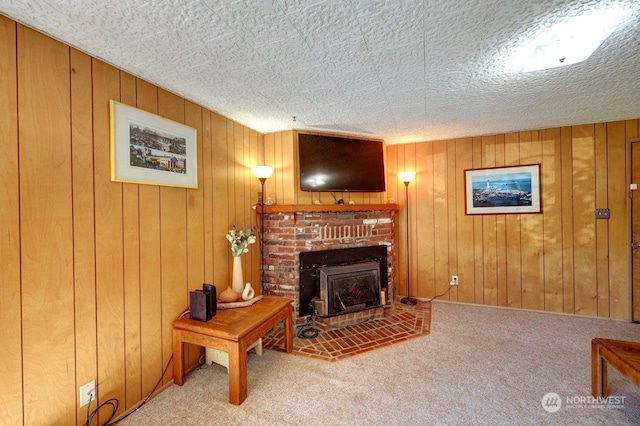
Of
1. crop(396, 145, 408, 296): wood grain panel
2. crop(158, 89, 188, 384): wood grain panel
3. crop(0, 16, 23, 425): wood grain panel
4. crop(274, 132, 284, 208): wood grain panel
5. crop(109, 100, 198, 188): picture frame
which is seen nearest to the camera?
crop(0, 16, 23, 425): wood grain panel

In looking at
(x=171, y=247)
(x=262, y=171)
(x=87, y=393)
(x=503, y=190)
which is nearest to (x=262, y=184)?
(x=262, y=171)

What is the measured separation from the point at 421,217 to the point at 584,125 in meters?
2.05

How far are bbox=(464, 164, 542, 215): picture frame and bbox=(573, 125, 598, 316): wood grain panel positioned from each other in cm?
38

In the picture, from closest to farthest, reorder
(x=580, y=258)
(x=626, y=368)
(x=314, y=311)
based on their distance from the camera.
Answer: (x=626, y=368)
(x=314, y=311)
(x=580, y=258)

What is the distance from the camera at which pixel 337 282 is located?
309 cm

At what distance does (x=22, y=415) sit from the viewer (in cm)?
135

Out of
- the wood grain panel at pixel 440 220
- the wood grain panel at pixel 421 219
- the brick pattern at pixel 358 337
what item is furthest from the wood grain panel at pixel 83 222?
the wood grain panel at pixel 440 220

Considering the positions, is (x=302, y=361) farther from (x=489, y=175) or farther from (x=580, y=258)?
(x=580, y=258)

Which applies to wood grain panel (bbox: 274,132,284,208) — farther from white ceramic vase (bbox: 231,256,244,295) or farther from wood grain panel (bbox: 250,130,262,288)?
white ceramic vase (bbox: 231,256,244,295)

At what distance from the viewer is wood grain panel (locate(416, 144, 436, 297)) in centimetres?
390

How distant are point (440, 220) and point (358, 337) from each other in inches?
78.9

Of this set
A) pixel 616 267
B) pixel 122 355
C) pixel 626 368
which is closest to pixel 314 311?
pixel 122 355

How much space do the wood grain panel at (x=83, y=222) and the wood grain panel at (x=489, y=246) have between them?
3989 mm

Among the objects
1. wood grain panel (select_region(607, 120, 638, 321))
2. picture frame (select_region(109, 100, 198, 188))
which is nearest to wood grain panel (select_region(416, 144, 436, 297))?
wood grain panel (select_region(607, 120, 638, 321))
